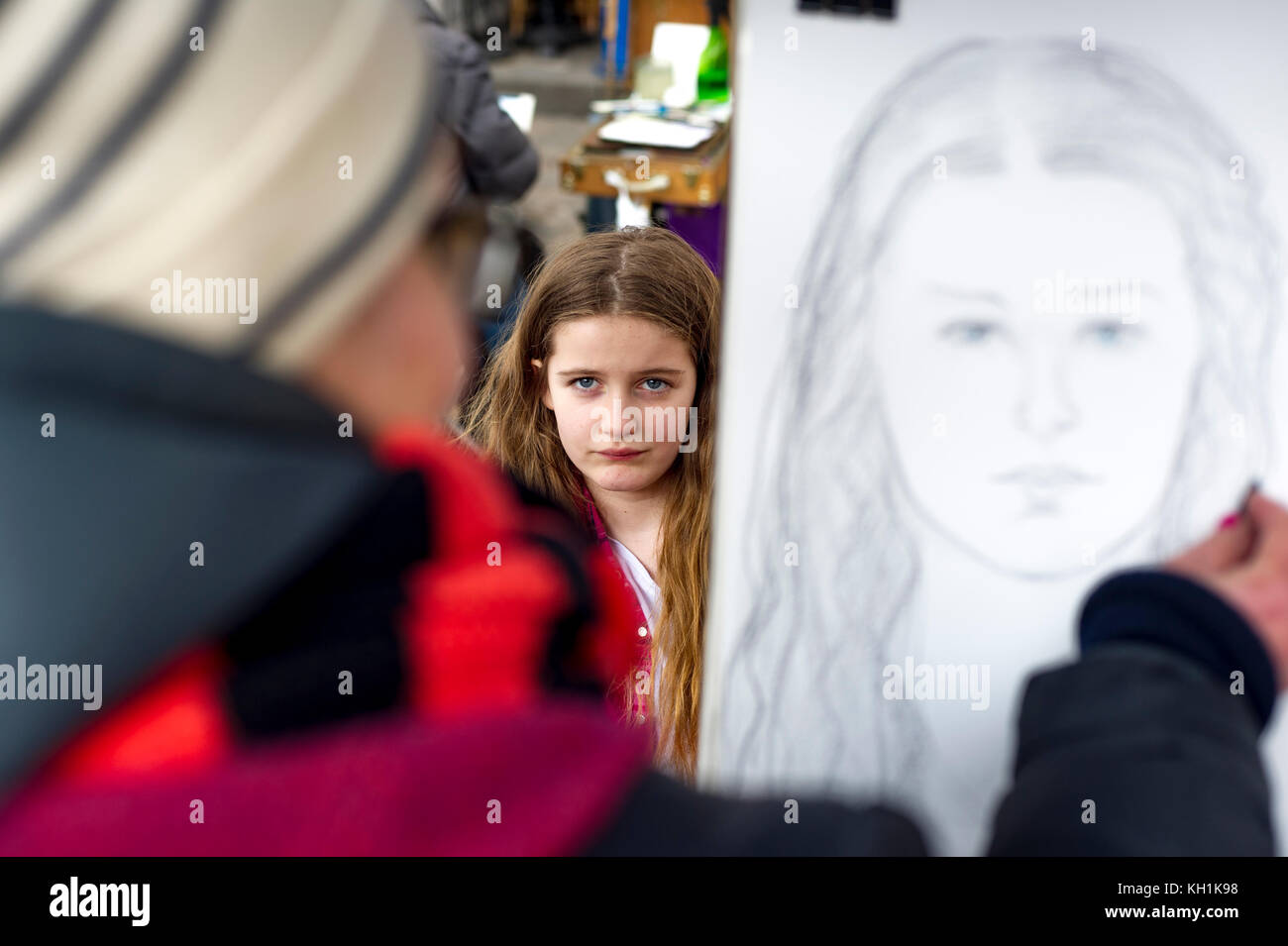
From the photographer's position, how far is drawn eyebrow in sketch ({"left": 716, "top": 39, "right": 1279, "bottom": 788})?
98 centimetres

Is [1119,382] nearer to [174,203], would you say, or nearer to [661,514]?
[661,514]

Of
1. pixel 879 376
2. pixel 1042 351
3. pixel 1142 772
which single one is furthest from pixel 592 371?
pixel 1142 772

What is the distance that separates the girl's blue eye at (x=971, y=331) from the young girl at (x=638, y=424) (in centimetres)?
36

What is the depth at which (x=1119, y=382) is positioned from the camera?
1005 mm

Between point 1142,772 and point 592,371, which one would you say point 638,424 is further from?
point 1142,772

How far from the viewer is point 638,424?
1.32m

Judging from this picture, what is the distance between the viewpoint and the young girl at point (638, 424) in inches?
51.3

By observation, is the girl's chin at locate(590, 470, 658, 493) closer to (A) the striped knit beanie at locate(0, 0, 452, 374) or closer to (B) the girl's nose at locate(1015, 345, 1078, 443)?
(B) the girl's nose at locate(1015, 345, 1078, 443)

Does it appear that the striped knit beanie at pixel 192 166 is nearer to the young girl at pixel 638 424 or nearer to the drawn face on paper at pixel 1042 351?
the drawn face on paper at pixel 1042 351

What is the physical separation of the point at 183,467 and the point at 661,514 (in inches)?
38.3

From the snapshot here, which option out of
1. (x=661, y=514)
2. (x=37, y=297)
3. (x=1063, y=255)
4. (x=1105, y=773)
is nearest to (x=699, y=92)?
(x=661, y=514)

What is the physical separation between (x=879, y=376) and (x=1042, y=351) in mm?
140

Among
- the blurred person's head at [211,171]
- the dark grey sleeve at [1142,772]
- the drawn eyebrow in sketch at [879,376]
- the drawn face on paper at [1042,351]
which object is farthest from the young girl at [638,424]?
the blurred person's head at [211,171]

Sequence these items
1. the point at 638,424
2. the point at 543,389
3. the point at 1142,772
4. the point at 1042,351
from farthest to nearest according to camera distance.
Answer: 1. the point at 543,389
2. the point at 638,424
3. the point at 1042,351
4. the point at 1142,772
